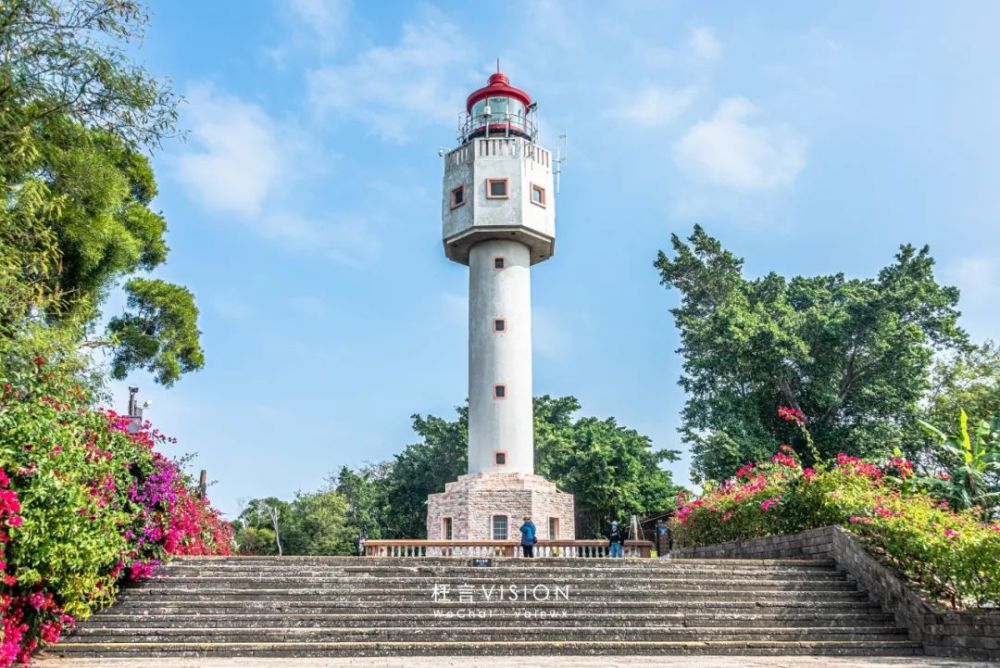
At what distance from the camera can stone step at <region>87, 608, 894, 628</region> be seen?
10.2 m

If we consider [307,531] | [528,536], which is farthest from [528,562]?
[307,531]

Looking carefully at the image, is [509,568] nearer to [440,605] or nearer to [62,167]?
[440,605]

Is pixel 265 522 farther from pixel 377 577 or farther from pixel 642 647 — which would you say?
pixel 642 647

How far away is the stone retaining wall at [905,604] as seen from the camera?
9.59m

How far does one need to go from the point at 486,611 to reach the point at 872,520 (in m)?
5.96

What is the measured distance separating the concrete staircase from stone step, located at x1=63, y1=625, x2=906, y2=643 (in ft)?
0.05

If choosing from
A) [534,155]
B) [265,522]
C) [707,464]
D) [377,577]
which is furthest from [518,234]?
[265,522]

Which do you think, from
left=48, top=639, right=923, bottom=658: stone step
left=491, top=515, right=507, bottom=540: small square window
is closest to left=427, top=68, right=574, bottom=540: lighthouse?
left=491, top=515, right=507, bottom=540: small square window

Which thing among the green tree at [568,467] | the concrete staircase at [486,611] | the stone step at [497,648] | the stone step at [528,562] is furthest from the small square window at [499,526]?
the stone step at [497,648]

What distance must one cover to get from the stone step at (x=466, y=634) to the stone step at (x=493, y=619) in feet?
0.56

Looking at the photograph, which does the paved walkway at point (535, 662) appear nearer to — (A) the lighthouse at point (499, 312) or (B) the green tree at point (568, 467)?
(A) the lighthouse at point (499, 312)

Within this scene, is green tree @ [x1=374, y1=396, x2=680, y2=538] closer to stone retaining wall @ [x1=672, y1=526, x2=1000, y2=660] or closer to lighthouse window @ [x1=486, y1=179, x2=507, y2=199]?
lighthouse window @ [x1=486, y1=179, x2=507, y2=199]

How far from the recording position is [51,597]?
28.8ft

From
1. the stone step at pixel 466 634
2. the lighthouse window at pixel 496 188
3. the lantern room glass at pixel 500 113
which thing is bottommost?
the stone step at pixel 466 634
